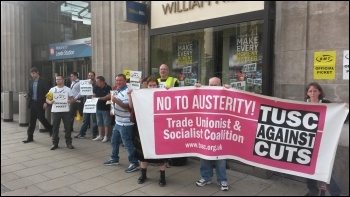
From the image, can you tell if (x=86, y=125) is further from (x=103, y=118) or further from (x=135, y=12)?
(x=135, y=12)

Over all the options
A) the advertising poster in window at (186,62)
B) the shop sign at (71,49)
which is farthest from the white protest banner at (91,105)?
the shop sign at (71,49)

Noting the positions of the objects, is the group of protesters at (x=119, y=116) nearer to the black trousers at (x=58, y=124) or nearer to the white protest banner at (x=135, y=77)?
the black trousers at (x=58, y=124)

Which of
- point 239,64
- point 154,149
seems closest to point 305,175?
point 154,149

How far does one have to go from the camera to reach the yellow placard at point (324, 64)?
4.41 metres

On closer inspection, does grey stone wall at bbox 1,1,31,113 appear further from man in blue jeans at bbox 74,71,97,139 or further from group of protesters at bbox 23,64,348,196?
man in blue jeans at bbox 74,71,97,139

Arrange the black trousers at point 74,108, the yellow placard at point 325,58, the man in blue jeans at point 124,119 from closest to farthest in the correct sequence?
Answer: the yellow placard at point 325,58
the man in blue jeans at point 124,119
the black trousers at point 74,108

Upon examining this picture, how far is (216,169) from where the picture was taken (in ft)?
14.7

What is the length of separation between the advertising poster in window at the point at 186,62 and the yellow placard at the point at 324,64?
102 inches

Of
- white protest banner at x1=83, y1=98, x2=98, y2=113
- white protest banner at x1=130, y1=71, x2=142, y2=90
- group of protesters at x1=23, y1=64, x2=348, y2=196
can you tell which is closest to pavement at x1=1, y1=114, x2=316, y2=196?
group of protesters at x1=23, y1=64, x2=348, y2=196

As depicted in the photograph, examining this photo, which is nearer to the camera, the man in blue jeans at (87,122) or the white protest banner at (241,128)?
the white protest banner at (241,128)

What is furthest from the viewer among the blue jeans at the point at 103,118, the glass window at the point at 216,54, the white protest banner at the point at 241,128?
the blue jeans at the point at 103,118

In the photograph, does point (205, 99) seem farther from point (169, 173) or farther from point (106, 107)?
point (106, 107)

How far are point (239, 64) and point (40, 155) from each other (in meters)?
4.15

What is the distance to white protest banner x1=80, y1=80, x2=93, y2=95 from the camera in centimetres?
786
